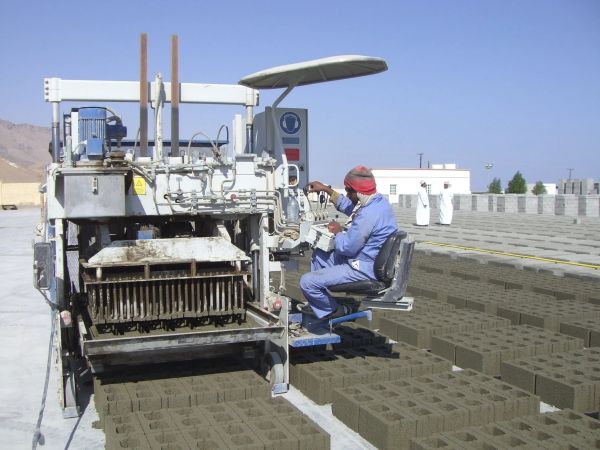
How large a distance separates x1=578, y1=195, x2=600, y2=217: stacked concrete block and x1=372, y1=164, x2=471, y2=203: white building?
104 ft

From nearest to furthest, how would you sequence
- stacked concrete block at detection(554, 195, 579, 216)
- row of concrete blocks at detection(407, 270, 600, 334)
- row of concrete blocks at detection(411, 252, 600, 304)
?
row of concrete blocks at detection(407, 270, 600, 334), row of concrete blocks at detection(411, 252, 600, 304), stacked concrete block at detection(554, 195, 579, 216)

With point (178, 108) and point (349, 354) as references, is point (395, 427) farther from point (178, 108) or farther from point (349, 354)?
point (178, 108)

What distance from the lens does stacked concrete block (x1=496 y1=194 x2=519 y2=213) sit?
37312mm

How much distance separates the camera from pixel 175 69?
655 centimetres

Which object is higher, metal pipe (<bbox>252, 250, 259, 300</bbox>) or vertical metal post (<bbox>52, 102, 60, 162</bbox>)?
vertical metal post (<bbox>52, 102, 60, 162</bbox>)

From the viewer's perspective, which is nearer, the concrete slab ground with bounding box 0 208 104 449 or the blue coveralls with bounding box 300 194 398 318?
the concrete slab ground with bounding box 0 208 104 449

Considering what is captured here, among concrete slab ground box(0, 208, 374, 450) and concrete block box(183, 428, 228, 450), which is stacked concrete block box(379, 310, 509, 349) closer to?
concrete slab ground box(0, 208, 374, 450)

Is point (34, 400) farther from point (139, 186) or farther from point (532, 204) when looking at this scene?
point (532, 204)

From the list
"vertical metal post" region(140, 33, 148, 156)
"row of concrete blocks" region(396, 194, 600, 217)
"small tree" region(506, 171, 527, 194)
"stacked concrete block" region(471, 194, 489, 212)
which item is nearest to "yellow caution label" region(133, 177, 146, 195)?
"vertical metal post" region(140, 33, 148, 156)

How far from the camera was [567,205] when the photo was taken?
3388cm

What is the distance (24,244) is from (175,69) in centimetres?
1562

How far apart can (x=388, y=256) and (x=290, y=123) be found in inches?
72.0

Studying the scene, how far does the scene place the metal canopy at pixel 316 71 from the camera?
19.5 feet

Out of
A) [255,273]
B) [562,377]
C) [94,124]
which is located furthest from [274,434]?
[94,124]
